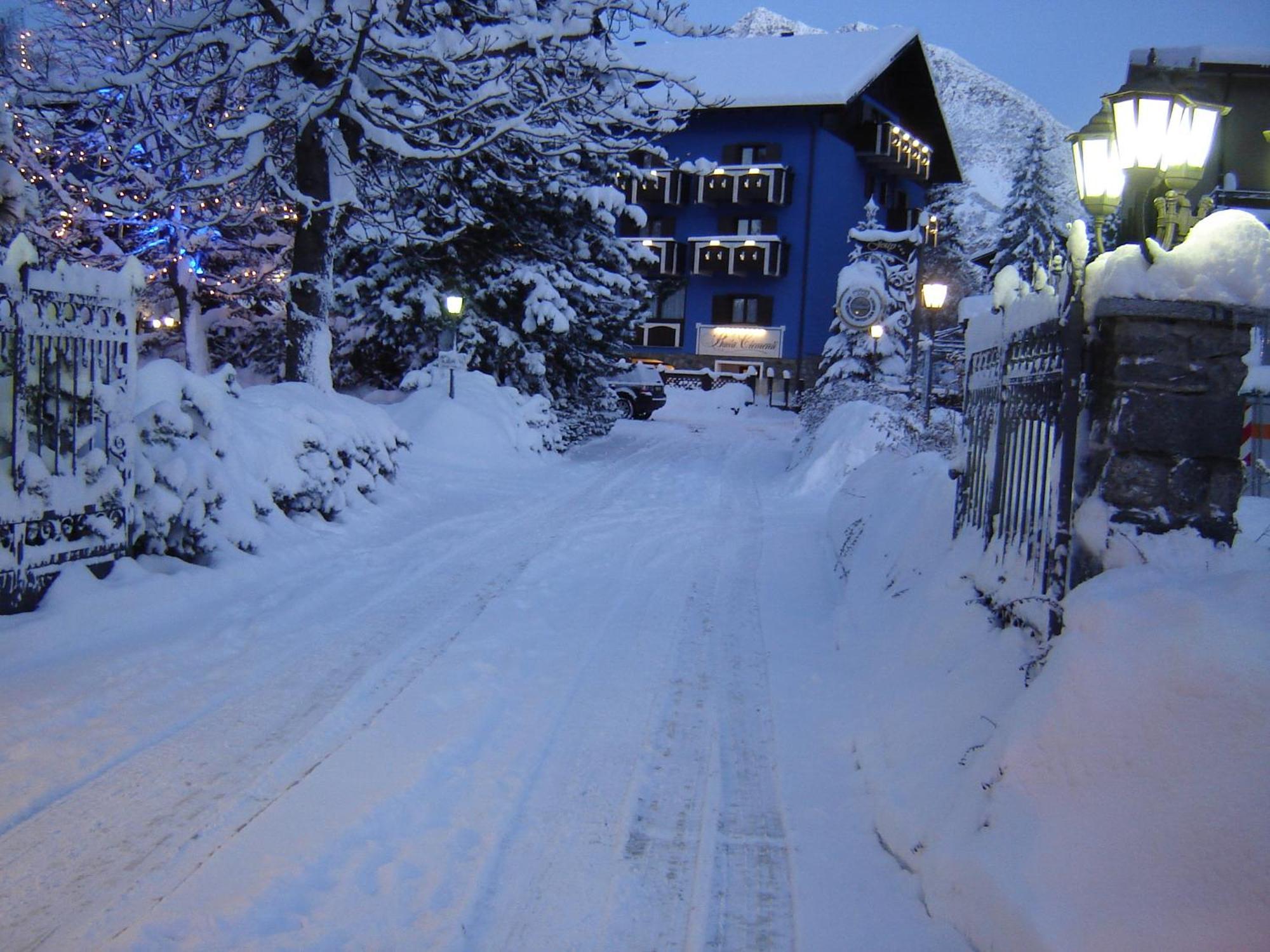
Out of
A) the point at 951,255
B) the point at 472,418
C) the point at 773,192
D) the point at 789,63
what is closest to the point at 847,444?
the point at 472,418

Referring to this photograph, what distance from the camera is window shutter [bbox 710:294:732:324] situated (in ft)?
158

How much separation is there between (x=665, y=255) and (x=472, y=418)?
33.1 metres

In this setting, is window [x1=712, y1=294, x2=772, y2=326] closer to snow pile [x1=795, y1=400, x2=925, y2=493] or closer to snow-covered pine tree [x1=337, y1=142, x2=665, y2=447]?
snow-covered pine tree [x1=337, y1=142, x2=665, y2=447]

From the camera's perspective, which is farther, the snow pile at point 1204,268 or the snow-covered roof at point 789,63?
the snow-covered roof at point 789,63

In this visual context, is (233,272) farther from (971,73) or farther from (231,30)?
(971,73)

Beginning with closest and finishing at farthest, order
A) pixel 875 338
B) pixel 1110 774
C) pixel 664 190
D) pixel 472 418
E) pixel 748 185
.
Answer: pixel 1110 774, pixel 472 418, pixel 875 338, pixel 748 185, pixel 664 190

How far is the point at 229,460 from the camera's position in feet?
28.5

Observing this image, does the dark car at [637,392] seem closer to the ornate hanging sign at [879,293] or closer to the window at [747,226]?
the ornate hanging sign at [879,293]

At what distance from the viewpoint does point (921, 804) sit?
13.2 ft

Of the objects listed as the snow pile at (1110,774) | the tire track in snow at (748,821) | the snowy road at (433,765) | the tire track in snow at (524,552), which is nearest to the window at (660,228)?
the tire track in snow at (524,552)

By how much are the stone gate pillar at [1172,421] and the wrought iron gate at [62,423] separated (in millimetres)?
6559

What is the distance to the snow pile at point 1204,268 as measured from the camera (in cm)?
420

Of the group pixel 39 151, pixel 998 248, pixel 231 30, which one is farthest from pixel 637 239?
pixel 231 30

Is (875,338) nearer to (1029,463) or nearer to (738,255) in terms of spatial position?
(738,255)
